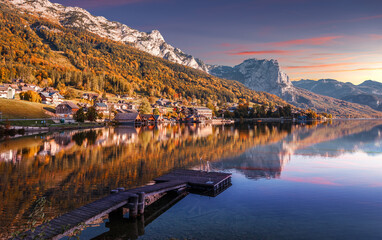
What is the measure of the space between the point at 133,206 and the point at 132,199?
1.55 ft

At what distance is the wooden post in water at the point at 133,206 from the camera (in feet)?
57.2

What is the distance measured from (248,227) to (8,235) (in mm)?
13743

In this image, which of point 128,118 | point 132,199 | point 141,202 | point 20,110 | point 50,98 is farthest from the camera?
point 50,98

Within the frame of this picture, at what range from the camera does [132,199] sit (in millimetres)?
17703

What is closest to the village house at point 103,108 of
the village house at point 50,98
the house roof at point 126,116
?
the house roof at point 126,116

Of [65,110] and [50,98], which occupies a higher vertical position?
[50,98]

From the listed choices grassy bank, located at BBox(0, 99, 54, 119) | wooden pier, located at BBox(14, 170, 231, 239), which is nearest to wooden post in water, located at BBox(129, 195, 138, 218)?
wooden pier, located at BBox(14, 170, 231, 239)

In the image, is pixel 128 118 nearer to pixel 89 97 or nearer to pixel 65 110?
pixel 65 110

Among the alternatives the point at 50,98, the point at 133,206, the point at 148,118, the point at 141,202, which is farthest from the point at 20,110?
the point at 133,206

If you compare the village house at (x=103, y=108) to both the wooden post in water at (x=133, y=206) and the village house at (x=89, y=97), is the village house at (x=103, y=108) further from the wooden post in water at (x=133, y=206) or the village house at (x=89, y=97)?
the wooden post in water at (x=133, y=206)

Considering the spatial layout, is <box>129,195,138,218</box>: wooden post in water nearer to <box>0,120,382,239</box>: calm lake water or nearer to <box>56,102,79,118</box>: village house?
<box>0,120,382,239</box>: calm lake water

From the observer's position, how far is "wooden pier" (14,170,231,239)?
13.0 metres

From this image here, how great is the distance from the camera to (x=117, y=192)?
19.1 metres

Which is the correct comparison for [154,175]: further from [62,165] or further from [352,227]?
[352,227]
